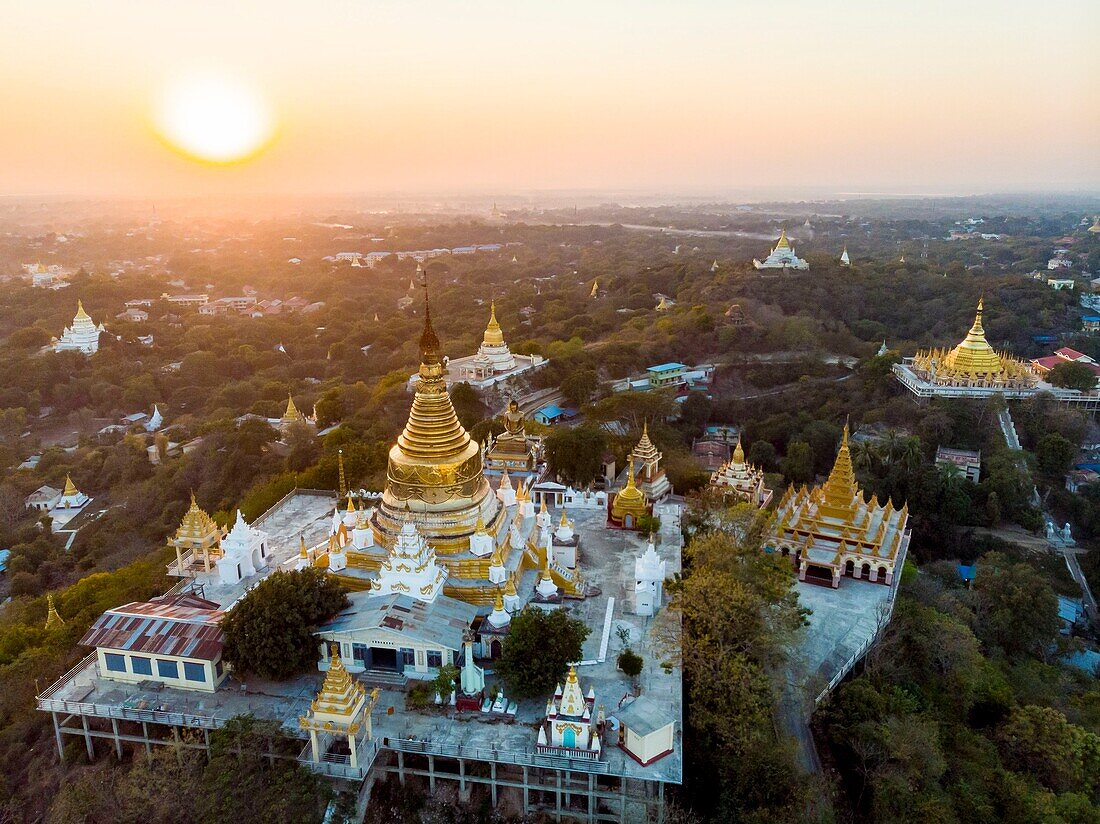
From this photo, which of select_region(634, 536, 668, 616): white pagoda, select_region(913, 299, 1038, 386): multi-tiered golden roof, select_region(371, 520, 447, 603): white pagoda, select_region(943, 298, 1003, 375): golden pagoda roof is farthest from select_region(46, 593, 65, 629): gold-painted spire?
select_region(943, 298, 1003, 375): golden pagoda roof

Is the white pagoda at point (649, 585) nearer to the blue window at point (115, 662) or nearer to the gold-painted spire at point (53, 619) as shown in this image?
the blue window at point (115, 662)

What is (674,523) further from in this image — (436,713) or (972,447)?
(972,447)

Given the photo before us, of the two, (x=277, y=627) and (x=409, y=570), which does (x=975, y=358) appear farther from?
(x=277, y=627)

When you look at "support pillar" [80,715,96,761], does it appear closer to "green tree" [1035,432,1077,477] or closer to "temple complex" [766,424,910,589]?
"temple complex" [766,424,910,589]

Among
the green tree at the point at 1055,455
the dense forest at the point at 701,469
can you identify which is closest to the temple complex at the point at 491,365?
the dense forest at the point at 701,469

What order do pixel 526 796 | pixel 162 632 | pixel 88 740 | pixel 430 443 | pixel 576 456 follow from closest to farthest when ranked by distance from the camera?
pixel 526 796 → pixel 88 740 → pixel 162 632 → pixel 430 443 → pixel 576 456

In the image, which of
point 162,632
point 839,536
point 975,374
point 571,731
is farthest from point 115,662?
point 975,374

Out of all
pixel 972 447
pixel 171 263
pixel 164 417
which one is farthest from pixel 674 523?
pixel 171 263
